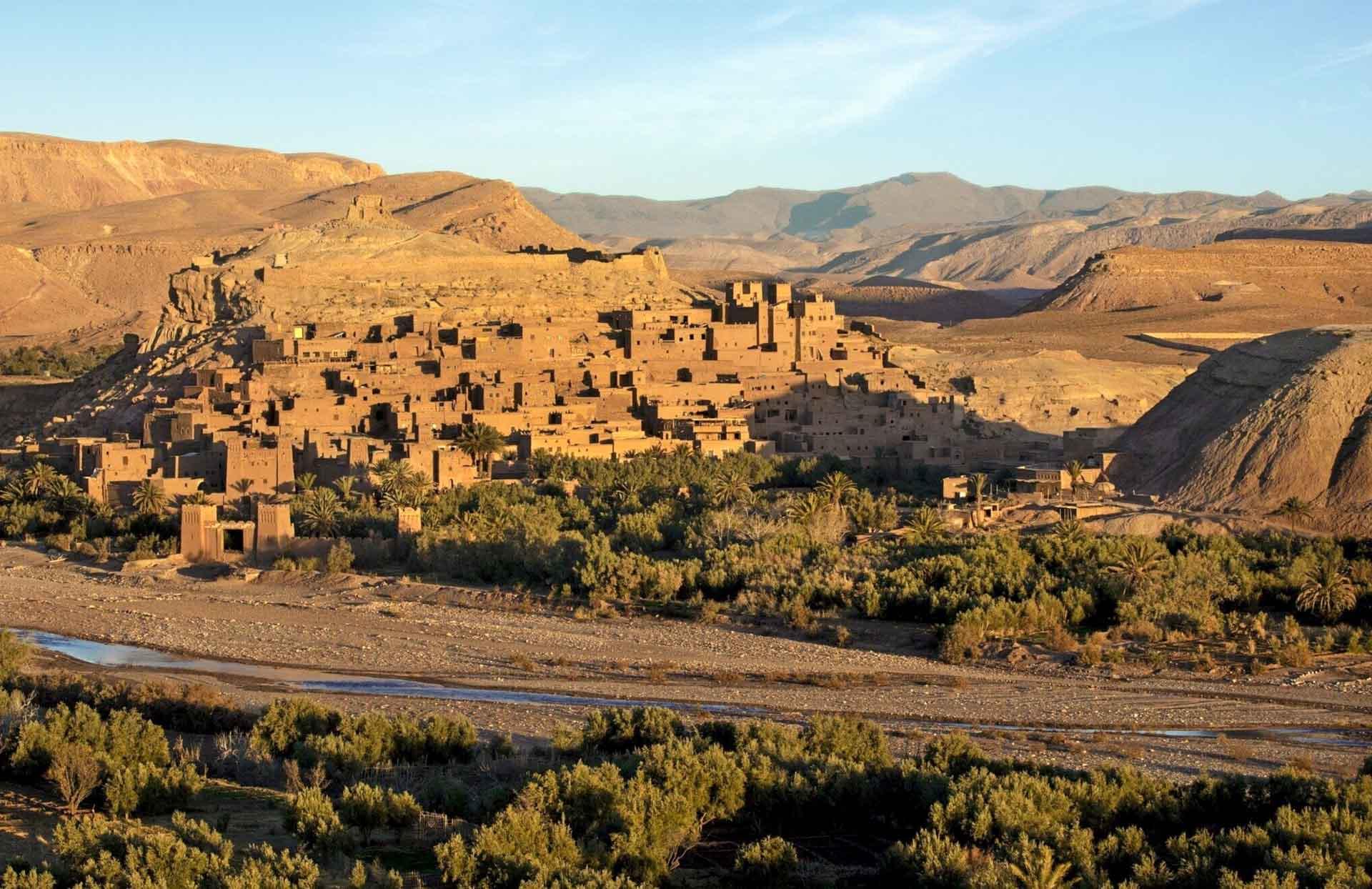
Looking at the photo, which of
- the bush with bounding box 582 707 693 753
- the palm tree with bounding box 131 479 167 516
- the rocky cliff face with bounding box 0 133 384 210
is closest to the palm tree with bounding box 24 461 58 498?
the palm tree with bounding box 131 479 167 516

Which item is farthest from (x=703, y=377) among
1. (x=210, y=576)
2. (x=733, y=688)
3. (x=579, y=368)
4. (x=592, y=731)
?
(x=592, y=731)

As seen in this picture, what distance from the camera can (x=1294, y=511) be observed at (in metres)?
28.4

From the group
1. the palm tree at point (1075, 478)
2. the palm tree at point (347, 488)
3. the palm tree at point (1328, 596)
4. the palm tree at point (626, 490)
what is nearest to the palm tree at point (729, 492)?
the palm tree at point (626, 490)

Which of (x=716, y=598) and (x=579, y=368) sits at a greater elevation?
(x=579, y=368)

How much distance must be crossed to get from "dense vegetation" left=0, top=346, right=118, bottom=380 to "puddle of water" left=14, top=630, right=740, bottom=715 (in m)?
33.6

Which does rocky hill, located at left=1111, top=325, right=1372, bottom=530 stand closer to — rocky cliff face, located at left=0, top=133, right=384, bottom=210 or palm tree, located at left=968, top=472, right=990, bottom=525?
palm tree, located at left=968, top=472, right=990, bottom=525

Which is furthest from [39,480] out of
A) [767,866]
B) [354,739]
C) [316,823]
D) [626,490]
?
[767,866]

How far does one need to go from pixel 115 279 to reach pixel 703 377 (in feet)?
193

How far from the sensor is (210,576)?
3056cm

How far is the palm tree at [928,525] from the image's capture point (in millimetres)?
29875

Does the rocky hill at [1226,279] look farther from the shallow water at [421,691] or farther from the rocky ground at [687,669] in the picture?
the shallow water at [421,691]

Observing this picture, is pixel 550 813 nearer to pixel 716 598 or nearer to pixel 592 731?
pixel 592 731

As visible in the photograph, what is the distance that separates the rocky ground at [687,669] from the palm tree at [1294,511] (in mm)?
6045

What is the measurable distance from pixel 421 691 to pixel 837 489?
40.8 feet
